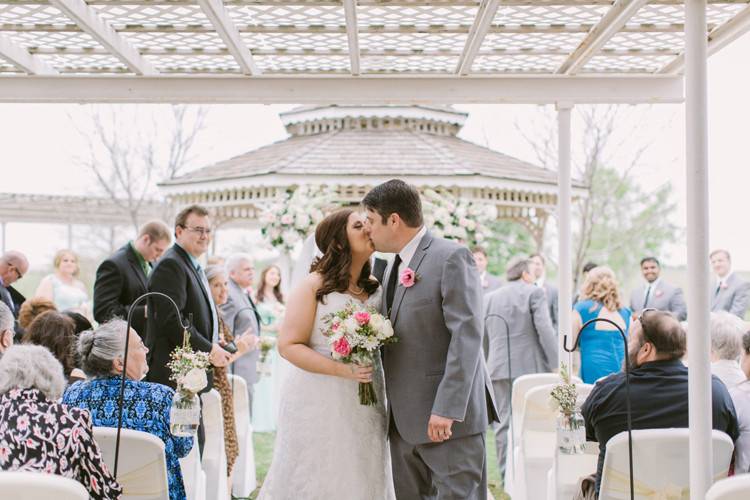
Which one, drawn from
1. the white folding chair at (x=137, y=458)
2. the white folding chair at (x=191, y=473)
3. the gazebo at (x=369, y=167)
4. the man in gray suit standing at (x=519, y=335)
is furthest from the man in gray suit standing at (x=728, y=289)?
the white folding chair at (x=137, y=458)

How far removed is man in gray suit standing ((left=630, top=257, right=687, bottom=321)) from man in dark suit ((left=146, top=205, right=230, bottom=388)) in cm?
614

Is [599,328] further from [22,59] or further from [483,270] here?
[22,59]

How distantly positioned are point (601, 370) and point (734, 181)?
16.5 meters

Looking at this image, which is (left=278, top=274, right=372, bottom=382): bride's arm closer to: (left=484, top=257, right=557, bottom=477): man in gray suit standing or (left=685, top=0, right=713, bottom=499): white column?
(left=685, top=0, right=713, bottom=499): white column

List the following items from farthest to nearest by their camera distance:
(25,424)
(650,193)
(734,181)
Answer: (650,193) → (734,181) → (25,424)

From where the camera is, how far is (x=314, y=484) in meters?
4.23

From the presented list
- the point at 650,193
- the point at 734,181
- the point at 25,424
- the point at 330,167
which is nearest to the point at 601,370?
the point at 25,424

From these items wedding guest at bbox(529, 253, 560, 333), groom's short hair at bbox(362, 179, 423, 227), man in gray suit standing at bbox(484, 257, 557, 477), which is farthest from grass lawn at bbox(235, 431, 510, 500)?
groom's short hair at bbox(362, 179, 423, 227)

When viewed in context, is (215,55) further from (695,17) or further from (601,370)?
(601,370)

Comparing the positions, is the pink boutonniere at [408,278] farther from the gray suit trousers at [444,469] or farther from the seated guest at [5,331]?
the seated guest at [5,331]

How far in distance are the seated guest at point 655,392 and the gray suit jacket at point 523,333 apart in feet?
11.3

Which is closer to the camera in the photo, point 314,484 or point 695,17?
point 695,17

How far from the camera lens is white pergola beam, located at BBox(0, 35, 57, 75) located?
5039mm

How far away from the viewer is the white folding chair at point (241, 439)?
6.41 meters
